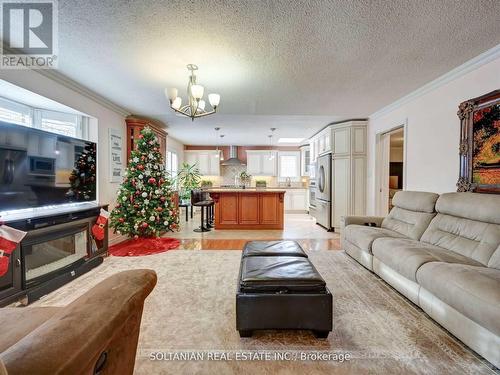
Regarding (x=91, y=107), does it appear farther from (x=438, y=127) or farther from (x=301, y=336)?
(x=438, y=127)

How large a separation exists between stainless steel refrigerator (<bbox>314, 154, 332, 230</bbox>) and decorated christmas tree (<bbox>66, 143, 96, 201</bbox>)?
183 inches

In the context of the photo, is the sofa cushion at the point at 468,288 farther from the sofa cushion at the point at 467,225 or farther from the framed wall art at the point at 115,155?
the framed wall art at the point at 115,155

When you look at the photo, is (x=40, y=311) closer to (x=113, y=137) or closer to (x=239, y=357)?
(x=239, y=357)

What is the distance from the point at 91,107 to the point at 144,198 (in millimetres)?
1682

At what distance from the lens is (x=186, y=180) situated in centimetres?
785

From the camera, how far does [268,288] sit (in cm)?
176

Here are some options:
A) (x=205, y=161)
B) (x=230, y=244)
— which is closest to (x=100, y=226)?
(x=230, y=244)

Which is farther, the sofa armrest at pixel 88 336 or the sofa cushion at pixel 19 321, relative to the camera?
the sofa cushion at pixel 19 321

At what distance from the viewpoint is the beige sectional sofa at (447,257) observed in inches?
60.7

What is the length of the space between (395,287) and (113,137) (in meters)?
4.88

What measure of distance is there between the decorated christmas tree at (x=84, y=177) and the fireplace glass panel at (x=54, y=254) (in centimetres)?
53

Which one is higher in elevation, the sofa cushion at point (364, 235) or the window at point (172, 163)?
the window at point (172, 163)

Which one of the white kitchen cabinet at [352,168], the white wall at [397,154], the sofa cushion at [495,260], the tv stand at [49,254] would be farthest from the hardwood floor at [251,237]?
the white wall at [397,154]

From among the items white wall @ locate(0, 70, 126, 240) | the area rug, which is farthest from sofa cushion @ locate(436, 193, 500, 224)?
white wall @ locate(0, 70, 126, 240)
